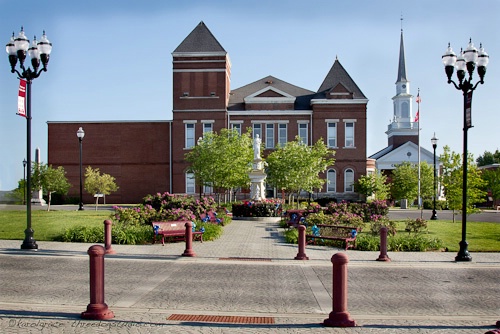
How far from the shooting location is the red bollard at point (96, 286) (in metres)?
8.41

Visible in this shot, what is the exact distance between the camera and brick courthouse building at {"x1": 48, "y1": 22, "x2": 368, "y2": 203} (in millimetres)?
58438

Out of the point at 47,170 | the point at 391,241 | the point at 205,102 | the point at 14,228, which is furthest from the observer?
the point at 205,102

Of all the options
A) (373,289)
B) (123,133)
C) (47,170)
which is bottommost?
(373,289)

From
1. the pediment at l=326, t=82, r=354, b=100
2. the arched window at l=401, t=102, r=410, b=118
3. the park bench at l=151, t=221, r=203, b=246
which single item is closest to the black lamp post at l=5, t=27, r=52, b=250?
the park bench at l=151, t=221, r=203, b=246

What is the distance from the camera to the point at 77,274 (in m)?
12.8

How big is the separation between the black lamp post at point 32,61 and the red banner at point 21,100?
0.12 metres

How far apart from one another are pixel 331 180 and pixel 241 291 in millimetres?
49488

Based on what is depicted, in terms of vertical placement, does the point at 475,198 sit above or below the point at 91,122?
below

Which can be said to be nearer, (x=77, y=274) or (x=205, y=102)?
(x=77, y=274)

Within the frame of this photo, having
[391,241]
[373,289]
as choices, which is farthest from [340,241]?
[373,289]

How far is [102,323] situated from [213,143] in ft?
118

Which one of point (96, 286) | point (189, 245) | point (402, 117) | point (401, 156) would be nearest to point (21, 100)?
point (189, 245)

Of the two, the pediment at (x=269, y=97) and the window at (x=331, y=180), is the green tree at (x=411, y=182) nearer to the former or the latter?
the window at (x=331, y=180)

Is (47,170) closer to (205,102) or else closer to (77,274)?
(205,102)
